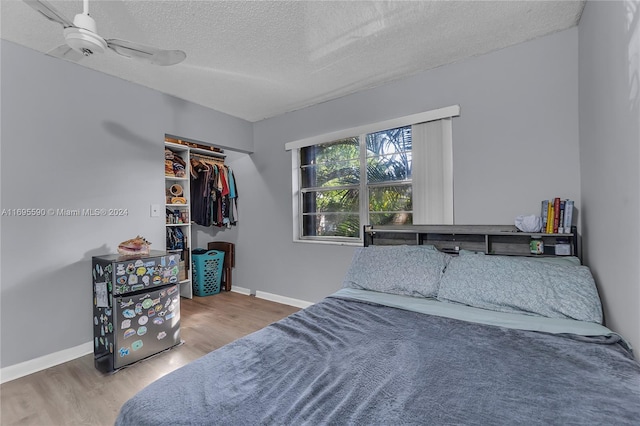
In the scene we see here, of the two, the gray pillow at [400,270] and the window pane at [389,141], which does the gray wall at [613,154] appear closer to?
the gray pillow at [400,270]

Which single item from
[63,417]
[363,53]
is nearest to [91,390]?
[63,417]

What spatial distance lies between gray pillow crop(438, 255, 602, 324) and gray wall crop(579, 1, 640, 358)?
114 mm

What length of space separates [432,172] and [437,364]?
1.96m

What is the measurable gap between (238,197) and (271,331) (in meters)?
3.22

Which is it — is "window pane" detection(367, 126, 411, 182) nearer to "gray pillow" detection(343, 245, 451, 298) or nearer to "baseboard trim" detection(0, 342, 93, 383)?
"gray pillow" detection(343, 245, 451, 298)

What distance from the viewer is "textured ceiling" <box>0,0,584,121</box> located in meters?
1.86

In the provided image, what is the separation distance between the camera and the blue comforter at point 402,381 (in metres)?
0.85

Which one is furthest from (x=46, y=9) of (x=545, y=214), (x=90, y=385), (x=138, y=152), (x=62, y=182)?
(x=545, y=214)

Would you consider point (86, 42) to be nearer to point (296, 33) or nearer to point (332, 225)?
point (296, 33)

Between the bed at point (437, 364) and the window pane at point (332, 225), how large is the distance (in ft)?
5.00

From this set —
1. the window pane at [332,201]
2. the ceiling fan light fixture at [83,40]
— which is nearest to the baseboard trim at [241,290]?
the window pane at [332,201]

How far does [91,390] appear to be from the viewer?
6.40 ft

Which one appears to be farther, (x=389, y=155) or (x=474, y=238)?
(x=389, y=155)

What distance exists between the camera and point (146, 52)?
A: 1604mm
